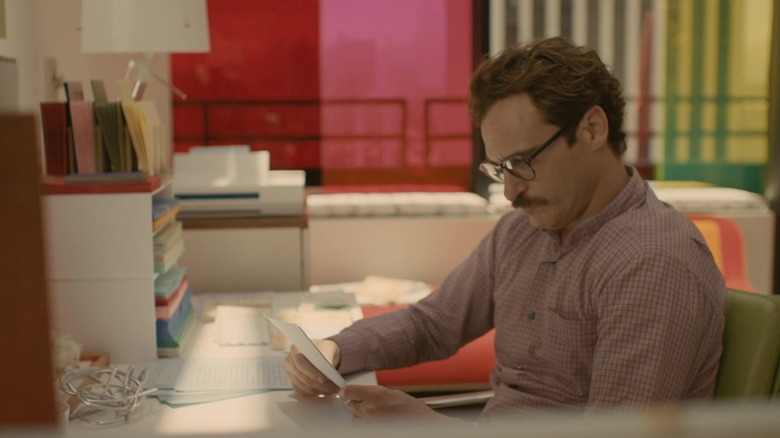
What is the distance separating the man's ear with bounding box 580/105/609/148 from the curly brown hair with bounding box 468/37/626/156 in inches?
0.5

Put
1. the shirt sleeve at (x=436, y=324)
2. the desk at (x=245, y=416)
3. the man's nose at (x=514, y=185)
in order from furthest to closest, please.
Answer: the shirt sleeve at (x=436, y=324)
the man's nose at (x=514, y=185)
the desk at (x=245, y=416)

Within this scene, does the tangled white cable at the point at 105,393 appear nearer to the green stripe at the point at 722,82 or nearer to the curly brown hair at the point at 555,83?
the curly brown hair at the point at 555,83

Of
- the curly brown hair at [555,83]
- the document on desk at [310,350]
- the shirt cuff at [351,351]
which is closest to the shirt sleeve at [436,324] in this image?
the shirt cuff at [351,351]

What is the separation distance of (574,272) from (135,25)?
1.59 meters

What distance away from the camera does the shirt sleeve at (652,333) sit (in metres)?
1.38

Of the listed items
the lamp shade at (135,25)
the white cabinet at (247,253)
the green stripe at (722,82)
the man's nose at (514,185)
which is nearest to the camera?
the man's nose at (514,185)

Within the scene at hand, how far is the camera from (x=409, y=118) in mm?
4672

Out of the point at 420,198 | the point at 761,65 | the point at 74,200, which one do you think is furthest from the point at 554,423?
the point at 761,65

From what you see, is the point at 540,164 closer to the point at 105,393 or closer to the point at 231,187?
the point at 105,393

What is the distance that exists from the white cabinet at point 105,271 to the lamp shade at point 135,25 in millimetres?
790

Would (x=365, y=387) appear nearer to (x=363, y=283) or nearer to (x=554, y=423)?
(x=554, y=423)

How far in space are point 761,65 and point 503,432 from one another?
4.62 metres

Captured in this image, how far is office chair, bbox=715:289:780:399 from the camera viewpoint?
4.79 feet

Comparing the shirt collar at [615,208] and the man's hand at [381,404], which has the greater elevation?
the shirt collar at [615,208]
